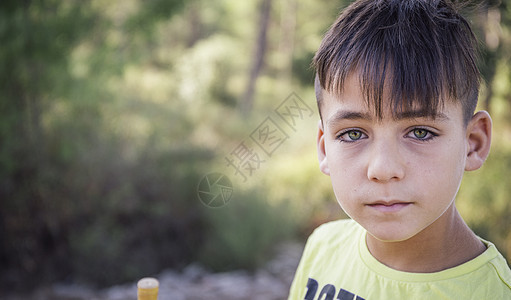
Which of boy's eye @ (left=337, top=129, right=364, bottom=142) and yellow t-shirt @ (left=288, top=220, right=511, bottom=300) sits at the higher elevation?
boy's eye @ (left=337, top=129, right=364, bottom=142)

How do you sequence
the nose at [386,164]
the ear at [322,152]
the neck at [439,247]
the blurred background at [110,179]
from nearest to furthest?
the nose at [386,164], the neck at [439,247], the ear at [322,152], the blurred background at [110,179]

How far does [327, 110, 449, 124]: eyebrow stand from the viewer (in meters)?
0.97

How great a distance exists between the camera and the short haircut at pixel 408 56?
3.22 feet

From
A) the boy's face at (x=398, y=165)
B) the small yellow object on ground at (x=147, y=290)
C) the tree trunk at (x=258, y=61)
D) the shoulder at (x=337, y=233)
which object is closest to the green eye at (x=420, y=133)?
the boy's face at (x=398, y=165)

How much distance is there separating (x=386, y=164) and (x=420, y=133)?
109mm

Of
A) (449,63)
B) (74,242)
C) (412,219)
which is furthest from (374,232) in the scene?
(74,242)

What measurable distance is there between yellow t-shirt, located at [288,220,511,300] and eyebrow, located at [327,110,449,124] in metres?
0.32

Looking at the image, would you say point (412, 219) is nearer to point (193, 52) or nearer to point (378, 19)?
point (378, 19)

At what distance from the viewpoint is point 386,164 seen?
94 cm

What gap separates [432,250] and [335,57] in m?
0.48

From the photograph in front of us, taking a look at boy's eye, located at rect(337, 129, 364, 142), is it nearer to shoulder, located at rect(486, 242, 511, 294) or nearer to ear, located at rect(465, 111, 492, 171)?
ear, located at rect(465, 111, 492, 171)

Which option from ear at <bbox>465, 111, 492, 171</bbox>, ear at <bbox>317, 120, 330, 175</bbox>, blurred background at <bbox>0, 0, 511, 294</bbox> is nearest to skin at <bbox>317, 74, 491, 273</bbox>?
ear at <bbox>465, 111, 492, 171</bbox>

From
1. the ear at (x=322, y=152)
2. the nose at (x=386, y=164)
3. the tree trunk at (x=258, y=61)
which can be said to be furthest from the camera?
the tree trunk at (x=258, y=61)

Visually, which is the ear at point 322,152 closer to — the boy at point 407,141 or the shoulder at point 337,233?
the boy at point 407,141
